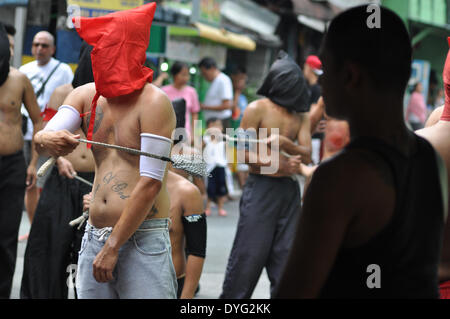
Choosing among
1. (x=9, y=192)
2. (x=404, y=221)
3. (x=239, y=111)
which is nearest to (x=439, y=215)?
(x=404, y=221)

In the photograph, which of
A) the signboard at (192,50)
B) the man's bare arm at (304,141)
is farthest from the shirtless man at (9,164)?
the signboard at (192,50)

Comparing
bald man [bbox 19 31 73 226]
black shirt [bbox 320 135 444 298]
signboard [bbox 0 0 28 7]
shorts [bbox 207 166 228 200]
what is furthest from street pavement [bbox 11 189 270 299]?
black shirt [bbox 320 135 444 298]

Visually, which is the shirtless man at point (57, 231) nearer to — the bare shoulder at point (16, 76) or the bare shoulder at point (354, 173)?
the bare shoulder at point (16, 76)

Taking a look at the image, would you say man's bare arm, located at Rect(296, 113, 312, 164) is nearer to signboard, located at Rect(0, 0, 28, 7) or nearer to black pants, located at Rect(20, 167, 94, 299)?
black pants, located at Rect(20, 167, 94, 299)

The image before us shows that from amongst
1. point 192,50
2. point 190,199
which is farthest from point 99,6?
point 192,50

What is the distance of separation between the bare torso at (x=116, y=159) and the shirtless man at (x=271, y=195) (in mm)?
2376

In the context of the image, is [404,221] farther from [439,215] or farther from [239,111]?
[239,111]

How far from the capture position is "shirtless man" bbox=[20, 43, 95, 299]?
18.6 ft

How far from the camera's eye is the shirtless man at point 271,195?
604cm

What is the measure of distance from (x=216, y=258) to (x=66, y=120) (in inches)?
209

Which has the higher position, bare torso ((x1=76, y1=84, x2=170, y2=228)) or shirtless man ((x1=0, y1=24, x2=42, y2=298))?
bare torso ((x1=76, y1=84, x2=170, y2=228))

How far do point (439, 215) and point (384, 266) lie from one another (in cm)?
25

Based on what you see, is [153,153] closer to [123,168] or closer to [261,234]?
[123,168]

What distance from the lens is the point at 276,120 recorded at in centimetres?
634
